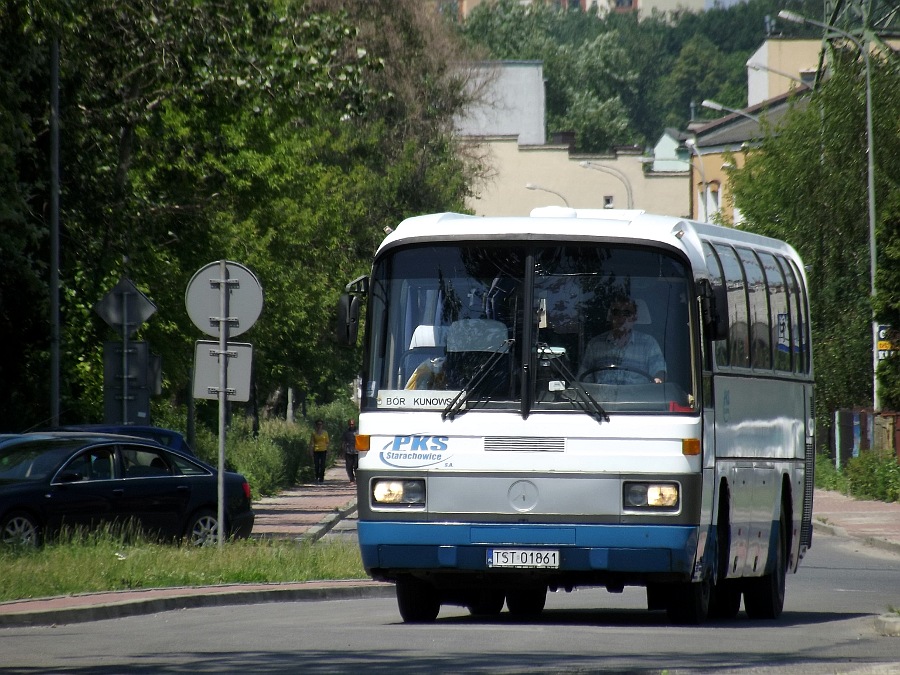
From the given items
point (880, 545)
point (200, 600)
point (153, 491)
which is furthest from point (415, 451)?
point (880, 545)

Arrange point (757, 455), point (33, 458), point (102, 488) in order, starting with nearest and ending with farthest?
point (757, 455) → point (33, 458) → point (102, 488)

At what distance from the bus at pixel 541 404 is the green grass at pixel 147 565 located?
3727mm

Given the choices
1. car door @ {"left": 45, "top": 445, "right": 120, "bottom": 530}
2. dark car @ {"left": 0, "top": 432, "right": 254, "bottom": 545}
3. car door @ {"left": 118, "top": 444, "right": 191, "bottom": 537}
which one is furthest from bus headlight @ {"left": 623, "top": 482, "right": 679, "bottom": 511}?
car door @ {"left": 118, "top": 444, "right": 191, "bottom": 537}

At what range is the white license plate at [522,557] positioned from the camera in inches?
455

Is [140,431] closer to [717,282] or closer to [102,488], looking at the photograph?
[102,488]

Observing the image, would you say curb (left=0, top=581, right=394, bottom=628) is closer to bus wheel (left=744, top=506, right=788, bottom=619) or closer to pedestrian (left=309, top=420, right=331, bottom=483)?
bus wheel (left=744, top=506, right=788, bottom=619)

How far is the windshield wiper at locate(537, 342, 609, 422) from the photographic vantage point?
11562 millimetres

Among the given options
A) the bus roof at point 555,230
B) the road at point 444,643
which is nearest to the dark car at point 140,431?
the road at point 444,643

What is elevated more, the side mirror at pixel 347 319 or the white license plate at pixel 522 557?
the side mirror at pixel 347 319

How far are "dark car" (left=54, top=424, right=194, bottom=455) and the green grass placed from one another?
12.0 ft

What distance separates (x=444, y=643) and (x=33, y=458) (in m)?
9.57

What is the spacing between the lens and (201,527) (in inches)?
835

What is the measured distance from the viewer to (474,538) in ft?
38.1

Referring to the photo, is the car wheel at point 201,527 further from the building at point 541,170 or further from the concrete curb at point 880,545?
the building at point 541,170
